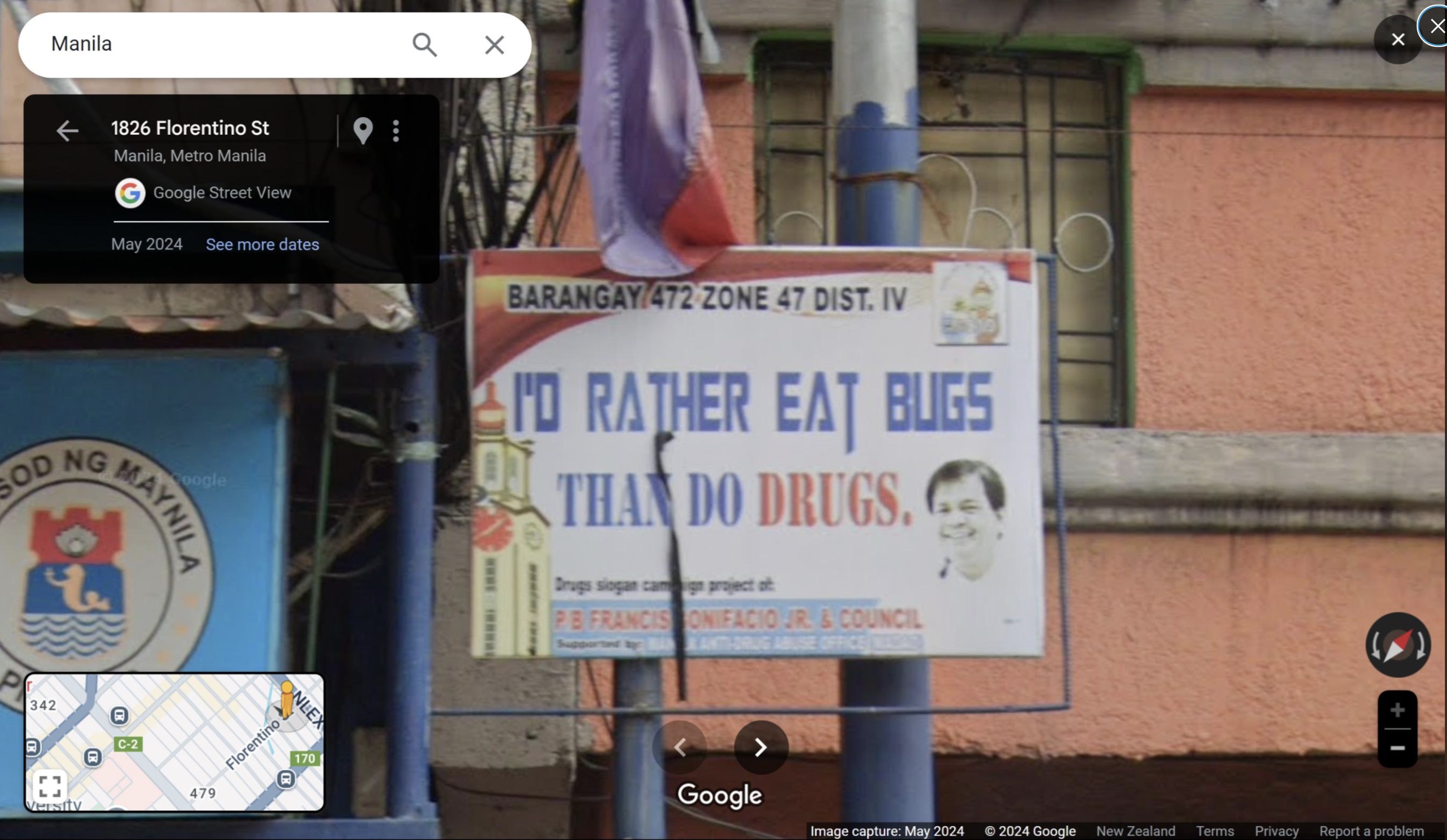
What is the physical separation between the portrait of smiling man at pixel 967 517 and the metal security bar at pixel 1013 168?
1.74 metres

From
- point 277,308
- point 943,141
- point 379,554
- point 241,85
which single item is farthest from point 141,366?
point 943,141

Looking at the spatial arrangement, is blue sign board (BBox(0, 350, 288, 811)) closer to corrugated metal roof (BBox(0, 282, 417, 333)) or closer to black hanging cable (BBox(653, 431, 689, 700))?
corrugated metal roof (BBox(0, 282, 417, 333))

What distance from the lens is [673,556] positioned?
381 cm

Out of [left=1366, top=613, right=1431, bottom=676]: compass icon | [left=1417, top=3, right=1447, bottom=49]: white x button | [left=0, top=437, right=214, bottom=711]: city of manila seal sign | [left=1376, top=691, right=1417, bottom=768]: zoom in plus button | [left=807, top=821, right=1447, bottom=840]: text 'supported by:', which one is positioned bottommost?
[left=807, top=821, right=1447, bottom=840]: text 'supported by:'

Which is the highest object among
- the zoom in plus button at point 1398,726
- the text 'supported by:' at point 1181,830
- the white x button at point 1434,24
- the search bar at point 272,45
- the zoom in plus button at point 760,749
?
the white x button at point 1434,24

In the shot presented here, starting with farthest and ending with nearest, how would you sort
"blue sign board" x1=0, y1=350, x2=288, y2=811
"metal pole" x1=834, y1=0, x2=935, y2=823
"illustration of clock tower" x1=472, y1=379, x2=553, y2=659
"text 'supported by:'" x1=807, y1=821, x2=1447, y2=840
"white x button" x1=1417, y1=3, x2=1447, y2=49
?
"text 'supported by:'" x1=807, y1=821, x2=1447, y2=840, "white x button" x1=1417, y1=3, x2=1447, y2=49, "blue sign board" x1=0, y1=350, x2=288, y2=811, "illustration of clock tower" x1=472, y1=379, x2=553, y2=659, "metal pole" x1=834, y1=0, x2=935, y2=823

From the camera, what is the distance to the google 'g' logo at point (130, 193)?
391 cm

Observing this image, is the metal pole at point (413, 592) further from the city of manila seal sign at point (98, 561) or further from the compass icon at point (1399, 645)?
the compass icon at point (1399, 645)

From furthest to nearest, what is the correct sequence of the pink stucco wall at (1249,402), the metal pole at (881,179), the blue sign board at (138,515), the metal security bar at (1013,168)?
1. the metal security bar at (1013,168)
2. the pink stucco wall at (1249,402)
3. the blue sign board at (138,515)
4. the metal pole at (881,179)

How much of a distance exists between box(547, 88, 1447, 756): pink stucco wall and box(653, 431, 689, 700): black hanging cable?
159 centimetres

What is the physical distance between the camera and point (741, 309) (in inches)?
151

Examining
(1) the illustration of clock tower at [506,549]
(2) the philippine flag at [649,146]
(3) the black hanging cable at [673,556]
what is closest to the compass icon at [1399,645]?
(3) the black hanging cable at [673,556]

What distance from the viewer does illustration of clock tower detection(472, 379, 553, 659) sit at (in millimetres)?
3789

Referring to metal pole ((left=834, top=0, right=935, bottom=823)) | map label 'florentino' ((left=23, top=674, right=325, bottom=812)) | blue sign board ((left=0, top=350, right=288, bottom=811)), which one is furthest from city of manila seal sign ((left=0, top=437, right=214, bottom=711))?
metal pole ((left=834, top=0, right=935, bottom=823))
